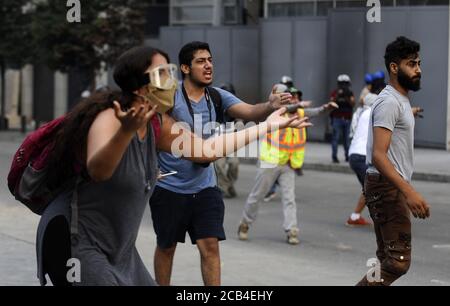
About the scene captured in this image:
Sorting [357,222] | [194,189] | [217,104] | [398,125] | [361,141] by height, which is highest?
[217,104]

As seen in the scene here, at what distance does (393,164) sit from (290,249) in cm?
385

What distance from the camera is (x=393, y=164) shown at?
671 cm

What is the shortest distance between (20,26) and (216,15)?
619cm

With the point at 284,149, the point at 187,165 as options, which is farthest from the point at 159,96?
the point at 284,149

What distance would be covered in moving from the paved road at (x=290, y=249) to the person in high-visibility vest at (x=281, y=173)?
0.21 metres

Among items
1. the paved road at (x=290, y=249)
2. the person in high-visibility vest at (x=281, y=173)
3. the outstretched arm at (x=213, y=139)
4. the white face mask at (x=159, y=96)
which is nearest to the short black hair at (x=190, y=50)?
the paved road at (x=290, y=249)

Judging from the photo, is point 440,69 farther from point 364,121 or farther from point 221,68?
point 364,121

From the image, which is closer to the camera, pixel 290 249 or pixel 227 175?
pixel 290 249

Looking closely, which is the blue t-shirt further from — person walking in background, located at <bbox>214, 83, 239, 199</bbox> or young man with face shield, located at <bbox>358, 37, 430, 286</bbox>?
person walking in background, located at <bbox>214, 83, 239, 199</bbox>

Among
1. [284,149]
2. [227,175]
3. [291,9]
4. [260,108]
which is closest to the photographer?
[260,108]

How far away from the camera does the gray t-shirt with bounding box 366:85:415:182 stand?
21.9 feet

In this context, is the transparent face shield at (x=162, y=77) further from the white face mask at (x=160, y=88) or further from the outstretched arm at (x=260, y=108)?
the outstretched arm at (x=260, y=108)

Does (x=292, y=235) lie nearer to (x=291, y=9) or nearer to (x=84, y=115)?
(x=84, y=115)

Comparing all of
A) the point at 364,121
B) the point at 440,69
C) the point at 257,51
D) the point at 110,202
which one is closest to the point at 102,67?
the point at 257,51
